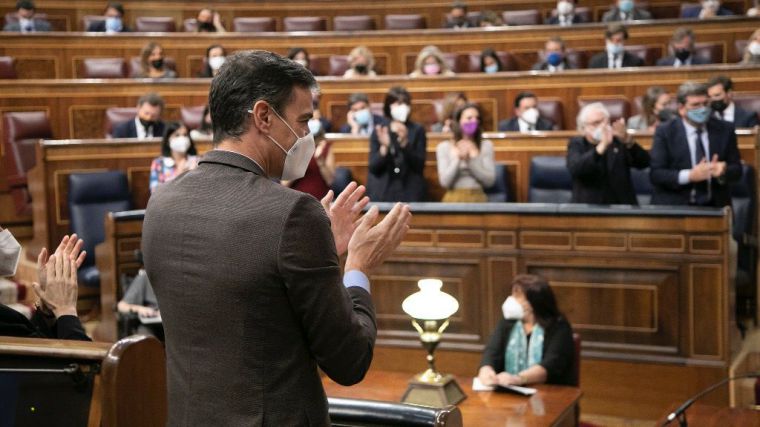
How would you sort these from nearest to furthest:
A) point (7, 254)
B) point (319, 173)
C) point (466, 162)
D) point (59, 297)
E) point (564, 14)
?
point (7, 254) < point (59, 297) < point (319, 173) < point (466, 162) < point (564, 14)

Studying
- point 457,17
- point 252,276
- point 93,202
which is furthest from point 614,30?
point 252,276

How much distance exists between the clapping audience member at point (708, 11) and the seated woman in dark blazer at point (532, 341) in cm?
465

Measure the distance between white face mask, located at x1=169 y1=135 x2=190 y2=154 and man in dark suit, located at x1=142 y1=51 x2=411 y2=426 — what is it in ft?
12.0

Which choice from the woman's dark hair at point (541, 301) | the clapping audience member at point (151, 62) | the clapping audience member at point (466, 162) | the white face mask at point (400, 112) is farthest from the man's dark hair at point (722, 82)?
the clapping audience member at point (151, 62)

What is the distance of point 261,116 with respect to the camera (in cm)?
132

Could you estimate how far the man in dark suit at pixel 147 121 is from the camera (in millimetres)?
5680

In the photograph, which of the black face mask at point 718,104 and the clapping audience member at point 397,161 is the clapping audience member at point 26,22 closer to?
the clapping audience member at point 397,161

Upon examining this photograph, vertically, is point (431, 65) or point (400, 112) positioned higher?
point (431, 65)

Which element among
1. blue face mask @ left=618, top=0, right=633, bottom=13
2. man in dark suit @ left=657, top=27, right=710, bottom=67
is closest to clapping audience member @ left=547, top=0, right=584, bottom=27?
blue face mask @ left=618, top=0, right=633, bottom=13

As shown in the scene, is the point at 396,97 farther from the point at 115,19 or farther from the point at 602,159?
the point at 115,19

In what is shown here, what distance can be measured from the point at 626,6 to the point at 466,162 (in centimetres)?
373

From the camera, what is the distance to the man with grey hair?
4.12 m

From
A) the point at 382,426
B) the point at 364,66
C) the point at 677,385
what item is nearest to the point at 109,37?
the point at 364,66

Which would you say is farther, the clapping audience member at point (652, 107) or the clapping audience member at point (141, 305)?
the clapping audience member at point (652, 107)
